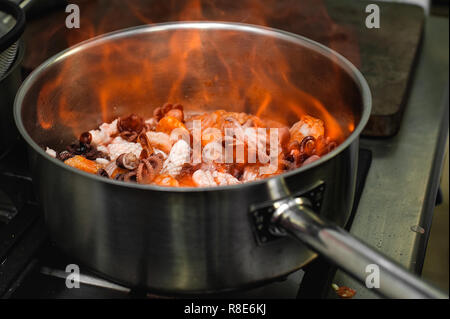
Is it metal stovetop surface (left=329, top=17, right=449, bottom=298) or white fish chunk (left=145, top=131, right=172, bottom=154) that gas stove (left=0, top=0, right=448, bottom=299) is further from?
white fish chunk (left=145, top=131, right=172, bottom=154)

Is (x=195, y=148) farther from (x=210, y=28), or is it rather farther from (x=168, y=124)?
(x=210, y=28)

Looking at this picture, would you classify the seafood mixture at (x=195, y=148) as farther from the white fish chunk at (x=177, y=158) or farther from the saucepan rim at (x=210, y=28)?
the saucepan rim at (x=210, y=28)

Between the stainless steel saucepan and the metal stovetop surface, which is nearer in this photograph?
the stainless steel saucepan

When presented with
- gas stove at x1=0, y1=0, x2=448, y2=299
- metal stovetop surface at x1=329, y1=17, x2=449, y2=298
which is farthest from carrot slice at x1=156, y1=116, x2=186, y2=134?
metal stovetop surface at x1=329, y1=17, x2=449, y2=298

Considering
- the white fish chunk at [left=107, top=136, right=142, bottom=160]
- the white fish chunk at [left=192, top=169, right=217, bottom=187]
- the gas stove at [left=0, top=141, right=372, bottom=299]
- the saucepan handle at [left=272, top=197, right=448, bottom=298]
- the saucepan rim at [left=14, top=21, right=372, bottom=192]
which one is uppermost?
the saucepan rim at [left=14, top=21, right=372, bottom=192]
